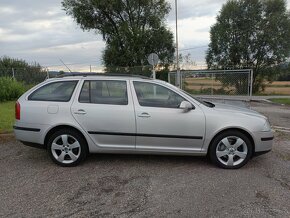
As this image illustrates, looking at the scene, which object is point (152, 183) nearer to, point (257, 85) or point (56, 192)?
point (56, 192)

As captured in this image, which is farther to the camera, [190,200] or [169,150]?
[169,150]

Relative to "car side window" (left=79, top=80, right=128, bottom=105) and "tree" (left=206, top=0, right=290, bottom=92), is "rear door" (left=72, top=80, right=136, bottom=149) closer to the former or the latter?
"car side window" (left=79, top=80, right=128, bottom=105)

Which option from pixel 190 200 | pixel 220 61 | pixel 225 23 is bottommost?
pixel 190 200

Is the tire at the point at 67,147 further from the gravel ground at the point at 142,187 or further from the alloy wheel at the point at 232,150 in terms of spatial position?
the alloy wheel at the point at 232,150

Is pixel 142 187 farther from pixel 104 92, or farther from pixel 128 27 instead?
pixel 128 27

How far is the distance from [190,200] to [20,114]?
3.18 m

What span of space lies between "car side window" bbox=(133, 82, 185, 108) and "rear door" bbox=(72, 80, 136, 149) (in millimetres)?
192

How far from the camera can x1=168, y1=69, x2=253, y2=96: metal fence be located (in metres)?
18.8

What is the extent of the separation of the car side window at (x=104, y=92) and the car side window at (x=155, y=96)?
0.25 metres

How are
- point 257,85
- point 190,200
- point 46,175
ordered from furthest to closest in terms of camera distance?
point 257,85 < point 46,175 < point 190,200

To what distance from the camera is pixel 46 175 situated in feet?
15.1

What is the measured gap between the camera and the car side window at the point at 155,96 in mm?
4891

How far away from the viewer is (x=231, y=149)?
15.9 feet

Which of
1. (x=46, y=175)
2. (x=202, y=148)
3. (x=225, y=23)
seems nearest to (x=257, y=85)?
(x=225, y=23)
